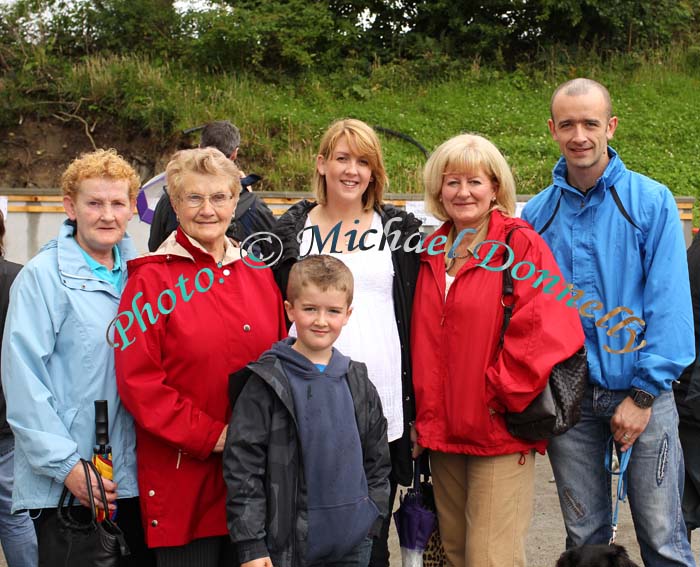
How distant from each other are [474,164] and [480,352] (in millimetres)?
772

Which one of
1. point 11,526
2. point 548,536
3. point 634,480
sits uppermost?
point 634,480

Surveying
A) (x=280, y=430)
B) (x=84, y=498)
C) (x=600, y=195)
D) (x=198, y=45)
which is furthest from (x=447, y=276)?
(x=198, y=45)

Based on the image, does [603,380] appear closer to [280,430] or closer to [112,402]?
[280,430]

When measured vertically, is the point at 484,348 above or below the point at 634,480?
above

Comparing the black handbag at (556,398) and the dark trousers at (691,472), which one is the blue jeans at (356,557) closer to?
the black handbag at (556,398)

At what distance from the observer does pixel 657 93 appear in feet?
52.6

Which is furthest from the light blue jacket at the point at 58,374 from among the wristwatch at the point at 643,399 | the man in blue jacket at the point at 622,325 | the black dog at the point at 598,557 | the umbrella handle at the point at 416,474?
the wristwatch at the point at 643,399

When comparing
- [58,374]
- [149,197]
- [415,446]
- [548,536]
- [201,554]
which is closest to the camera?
[58,374]

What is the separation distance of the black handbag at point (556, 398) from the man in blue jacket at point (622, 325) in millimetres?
176

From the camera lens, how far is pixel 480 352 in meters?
3.16

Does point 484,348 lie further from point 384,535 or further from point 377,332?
point 384,535

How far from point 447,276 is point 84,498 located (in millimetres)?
1655

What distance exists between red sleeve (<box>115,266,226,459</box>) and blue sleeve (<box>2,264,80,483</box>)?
0.25m

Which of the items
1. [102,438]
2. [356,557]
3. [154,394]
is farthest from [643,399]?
[102,438]
